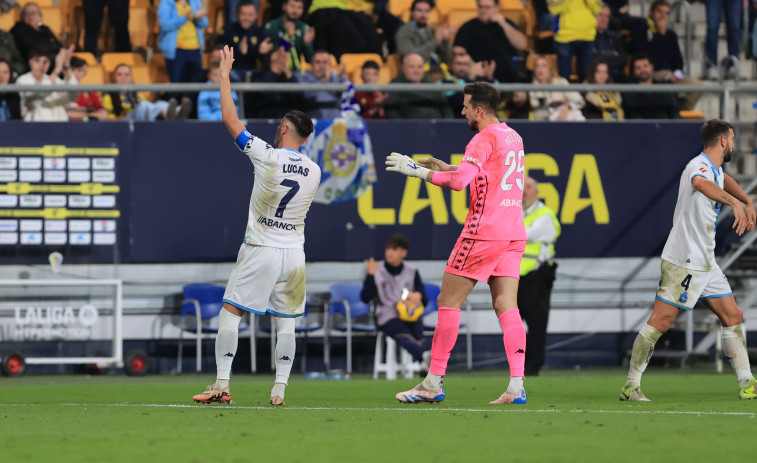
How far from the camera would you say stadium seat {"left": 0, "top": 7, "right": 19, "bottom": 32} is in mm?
17469

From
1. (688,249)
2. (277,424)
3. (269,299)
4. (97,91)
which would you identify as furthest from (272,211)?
(97,91)

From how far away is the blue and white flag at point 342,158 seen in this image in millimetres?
16641

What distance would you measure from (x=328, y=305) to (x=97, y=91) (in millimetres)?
4122

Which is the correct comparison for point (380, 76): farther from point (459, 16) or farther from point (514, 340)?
point (514, 340)

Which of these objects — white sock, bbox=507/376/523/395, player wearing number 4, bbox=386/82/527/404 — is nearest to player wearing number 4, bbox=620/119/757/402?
white sock, bbox=507/376/523/395

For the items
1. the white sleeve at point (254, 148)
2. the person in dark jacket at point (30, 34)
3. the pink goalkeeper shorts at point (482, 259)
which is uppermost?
the person in dark jacket at point (30, 34)

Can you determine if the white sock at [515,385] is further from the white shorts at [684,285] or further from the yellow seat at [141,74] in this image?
the yellow seat at [141,74]

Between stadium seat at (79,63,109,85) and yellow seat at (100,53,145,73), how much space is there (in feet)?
0.46

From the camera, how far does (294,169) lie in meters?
9.22

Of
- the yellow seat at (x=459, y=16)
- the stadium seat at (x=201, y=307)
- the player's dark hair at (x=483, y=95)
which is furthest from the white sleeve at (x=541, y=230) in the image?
the player's dark hair at (x=483, y=95)

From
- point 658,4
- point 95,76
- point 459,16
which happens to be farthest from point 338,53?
point 658,4

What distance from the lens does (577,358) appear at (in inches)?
681

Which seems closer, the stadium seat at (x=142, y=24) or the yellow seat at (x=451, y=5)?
the stadium seat at (x=142, y=24)

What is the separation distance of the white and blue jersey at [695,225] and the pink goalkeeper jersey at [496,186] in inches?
57.6
